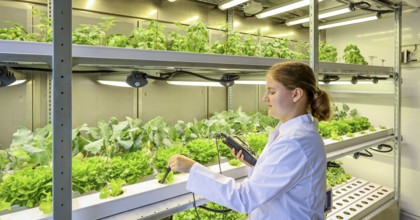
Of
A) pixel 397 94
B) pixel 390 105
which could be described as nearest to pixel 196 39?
pixel 397 94

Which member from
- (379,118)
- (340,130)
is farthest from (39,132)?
(379,118)

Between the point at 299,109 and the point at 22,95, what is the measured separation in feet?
5.38

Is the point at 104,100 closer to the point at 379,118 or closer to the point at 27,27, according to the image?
the point at 27,27

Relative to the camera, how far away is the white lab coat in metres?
1.01

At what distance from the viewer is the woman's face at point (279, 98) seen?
1.15 metres

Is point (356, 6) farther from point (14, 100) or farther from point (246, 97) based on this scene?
point (14, 100)

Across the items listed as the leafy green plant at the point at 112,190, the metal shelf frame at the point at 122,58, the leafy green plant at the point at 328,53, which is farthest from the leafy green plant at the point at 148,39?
the leafy green plant at the point at 328,53

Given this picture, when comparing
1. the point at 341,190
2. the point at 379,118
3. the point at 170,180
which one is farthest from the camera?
the point at 379,118

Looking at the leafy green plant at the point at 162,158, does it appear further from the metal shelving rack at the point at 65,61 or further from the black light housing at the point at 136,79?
the black light housing at the point at 136,79

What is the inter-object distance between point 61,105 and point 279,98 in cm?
81

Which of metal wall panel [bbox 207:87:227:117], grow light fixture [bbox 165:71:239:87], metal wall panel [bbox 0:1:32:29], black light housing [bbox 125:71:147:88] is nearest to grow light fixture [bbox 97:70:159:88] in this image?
black light housing [bbox 125:71:147:88]

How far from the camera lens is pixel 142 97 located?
2.24 metres

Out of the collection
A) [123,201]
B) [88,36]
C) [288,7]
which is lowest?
[123,201]

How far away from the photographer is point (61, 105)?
0.94 metres
